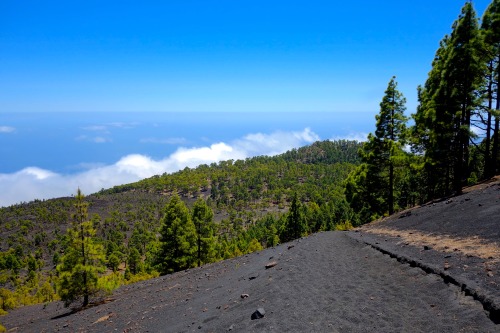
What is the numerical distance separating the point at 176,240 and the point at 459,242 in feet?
94.3

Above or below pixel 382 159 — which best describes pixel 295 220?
below

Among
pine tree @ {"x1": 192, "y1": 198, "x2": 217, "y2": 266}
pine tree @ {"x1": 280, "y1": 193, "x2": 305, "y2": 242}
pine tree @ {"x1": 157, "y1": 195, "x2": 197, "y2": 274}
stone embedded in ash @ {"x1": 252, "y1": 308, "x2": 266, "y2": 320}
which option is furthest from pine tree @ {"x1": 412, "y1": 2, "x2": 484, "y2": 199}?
pine tree @ {"x1": 280, "y1": 193, "x2": 305, "y2": 242}

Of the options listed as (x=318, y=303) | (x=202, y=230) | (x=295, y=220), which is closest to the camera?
(x=318, y=303)

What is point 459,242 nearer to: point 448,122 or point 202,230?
point 448,122

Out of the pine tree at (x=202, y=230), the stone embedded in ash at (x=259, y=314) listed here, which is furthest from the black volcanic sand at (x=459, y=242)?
the pine tree at (x=202, y=230)

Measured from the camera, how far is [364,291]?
11344 millimetres

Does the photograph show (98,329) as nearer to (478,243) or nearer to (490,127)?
(478,243)

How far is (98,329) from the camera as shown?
53.9ft

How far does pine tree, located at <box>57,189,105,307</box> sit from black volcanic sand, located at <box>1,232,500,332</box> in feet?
11.1

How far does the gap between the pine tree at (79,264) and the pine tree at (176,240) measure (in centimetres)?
1172

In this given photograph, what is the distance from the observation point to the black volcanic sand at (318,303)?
8672 mm

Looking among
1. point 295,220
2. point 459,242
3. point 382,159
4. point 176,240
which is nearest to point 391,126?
point 382,159

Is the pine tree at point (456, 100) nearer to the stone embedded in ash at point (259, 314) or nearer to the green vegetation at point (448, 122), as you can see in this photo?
the green vegetation at point (448, 122)

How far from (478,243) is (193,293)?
A: 1489cm
